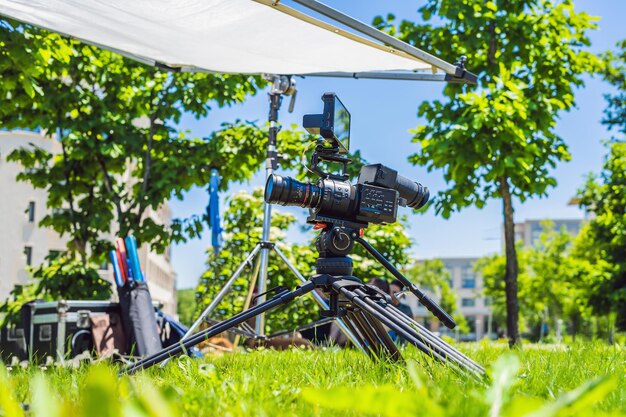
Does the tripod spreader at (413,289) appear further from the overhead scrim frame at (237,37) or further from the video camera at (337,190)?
the overhead scrim frame at (237,37)

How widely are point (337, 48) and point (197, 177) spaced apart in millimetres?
4676

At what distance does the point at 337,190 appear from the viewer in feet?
7.57

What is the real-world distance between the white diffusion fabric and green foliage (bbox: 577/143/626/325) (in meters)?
10.9

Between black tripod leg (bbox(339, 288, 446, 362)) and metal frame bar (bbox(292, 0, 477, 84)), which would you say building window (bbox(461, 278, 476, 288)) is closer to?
metal frame bar (bbox(292, 0, 477, 84))

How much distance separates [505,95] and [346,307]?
14.1ft

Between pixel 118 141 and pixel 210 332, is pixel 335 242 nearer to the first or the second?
pixel 210 332

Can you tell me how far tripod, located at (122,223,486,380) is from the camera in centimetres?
192

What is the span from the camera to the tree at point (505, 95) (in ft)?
20.4

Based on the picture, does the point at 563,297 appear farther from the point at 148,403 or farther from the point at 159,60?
the point at 148,403

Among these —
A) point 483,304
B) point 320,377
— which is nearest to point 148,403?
point 320,377

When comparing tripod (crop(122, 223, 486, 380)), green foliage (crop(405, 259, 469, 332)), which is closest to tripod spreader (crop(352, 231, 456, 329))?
tripod (crop(122, 223, 486, 380))

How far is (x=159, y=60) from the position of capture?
4480 millimetres

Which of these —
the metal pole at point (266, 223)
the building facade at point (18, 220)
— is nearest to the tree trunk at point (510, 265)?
the metal pole at point (266, 223)

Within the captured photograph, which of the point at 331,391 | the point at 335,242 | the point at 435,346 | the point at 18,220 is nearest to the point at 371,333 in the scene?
the point at 335,242
